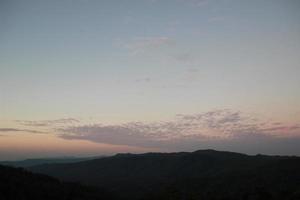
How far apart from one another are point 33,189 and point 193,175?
65.2m

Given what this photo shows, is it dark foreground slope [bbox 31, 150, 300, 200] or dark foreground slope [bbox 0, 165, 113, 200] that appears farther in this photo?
dark foreground slope [bbox 31, 150, 300, 200]

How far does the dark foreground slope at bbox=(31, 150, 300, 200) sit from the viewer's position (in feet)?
190

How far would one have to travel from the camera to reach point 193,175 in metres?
111

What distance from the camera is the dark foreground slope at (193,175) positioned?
190 feet

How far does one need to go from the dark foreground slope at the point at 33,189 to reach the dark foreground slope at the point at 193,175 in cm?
1007

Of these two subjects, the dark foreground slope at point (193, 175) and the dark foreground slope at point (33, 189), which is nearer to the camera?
the dark foreground slope at point (33, 189)

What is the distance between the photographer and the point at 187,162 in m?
132

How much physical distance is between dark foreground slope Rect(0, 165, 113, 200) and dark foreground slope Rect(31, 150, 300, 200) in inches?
396

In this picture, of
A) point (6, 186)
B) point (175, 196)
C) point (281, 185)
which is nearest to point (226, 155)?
point (281, 185)

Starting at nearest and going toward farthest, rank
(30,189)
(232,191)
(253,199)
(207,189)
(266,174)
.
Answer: (253,199)
(30,189)
(232,191)
(207,189)
(266,174)

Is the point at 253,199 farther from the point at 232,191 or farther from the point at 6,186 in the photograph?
the point at 6,186

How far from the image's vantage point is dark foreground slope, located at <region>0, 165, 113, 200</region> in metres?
47.9

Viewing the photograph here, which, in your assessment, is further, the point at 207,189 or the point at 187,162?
the point at 187,162

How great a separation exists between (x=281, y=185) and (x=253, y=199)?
15875mm
